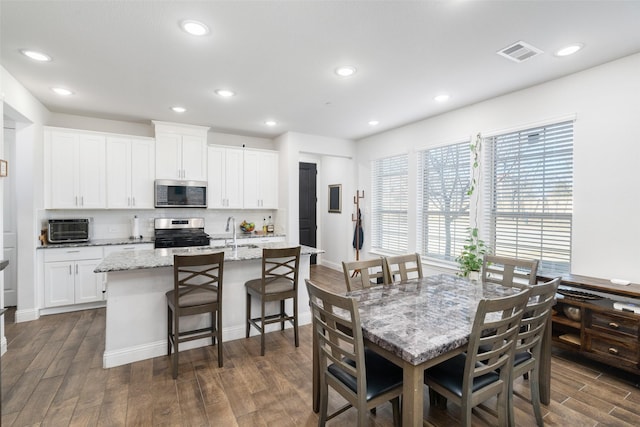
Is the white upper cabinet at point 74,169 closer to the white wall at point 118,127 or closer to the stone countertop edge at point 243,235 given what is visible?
the white wall at point 118,127

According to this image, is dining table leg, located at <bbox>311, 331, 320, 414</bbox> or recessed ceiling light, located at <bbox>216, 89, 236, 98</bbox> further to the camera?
recessed ceiling light, located at <bbox>216, 89, 236, 98</bbox>

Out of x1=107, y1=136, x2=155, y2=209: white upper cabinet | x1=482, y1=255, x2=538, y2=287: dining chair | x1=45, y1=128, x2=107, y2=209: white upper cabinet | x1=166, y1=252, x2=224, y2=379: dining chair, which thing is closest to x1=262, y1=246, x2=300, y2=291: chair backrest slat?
x1=166, y1=252, x2=224, y2=379: dining chair

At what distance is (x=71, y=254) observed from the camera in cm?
409

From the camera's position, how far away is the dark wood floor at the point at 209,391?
2143mm

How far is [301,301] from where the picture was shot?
12.3 ft

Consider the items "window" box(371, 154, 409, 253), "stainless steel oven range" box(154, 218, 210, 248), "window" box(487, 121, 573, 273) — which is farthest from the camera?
"window" box(371, 154, 409, 253)

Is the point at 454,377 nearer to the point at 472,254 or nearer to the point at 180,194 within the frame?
the point at 472,254

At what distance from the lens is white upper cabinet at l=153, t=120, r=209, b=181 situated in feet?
15.8

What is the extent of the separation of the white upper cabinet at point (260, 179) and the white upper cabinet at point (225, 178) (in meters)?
0.11

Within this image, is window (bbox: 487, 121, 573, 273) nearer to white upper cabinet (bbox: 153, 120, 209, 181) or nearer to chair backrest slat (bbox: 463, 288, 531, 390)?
chair backrest slat (bbox: 463, 288, 531, 390)

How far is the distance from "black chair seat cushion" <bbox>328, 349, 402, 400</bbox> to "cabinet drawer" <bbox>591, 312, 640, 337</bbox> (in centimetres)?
206

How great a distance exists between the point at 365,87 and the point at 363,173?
2.67 m

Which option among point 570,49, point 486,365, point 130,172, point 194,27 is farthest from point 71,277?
point 570,49

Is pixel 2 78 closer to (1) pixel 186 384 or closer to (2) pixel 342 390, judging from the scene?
(1) pixel 186 384
